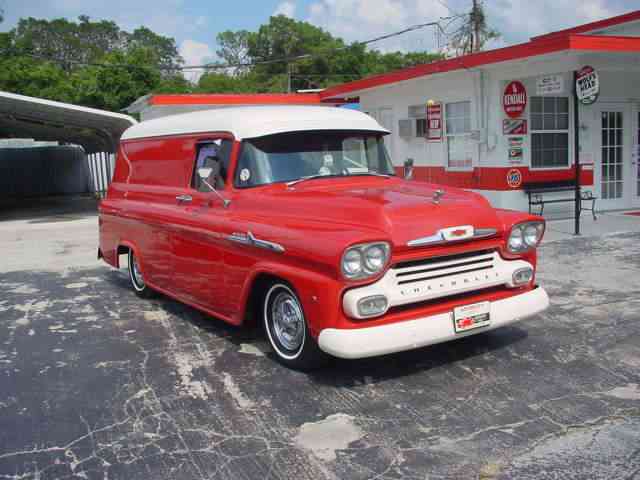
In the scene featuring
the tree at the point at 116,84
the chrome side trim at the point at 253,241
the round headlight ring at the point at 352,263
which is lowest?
the round headlight ring at the point at 352,263

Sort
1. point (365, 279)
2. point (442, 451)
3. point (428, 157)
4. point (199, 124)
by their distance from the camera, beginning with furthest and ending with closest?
point (428, 157), point (199, 124), point (365, 279), point (442, 451)

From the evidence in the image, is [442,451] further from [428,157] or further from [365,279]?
[428,157]

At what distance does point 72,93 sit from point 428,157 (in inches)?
1237

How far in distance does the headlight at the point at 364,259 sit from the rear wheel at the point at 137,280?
4.05 meters

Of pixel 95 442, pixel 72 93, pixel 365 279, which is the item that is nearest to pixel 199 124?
pixel 365 279

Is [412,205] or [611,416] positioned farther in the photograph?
[412,205]

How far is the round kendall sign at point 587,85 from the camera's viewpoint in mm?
10331

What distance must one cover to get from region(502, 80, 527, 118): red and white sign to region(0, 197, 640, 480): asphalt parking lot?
21.5 feet

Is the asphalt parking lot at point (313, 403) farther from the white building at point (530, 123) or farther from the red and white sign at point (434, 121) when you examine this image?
the red and white sign at point (434, 121)

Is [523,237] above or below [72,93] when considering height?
below

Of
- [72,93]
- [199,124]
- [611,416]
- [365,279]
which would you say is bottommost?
[611,416]

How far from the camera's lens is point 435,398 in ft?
15.2

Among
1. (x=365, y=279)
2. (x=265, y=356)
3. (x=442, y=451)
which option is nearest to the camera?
(x=442, y=451)

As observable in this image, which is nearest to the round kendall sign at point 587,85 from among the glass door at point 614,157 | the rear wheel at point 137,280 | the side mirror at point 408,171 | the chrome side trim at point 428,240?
the glass door at point 614,157
